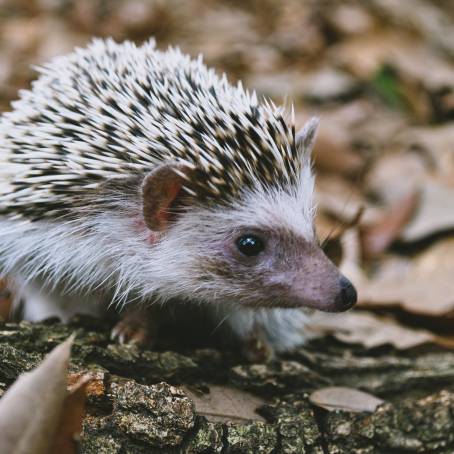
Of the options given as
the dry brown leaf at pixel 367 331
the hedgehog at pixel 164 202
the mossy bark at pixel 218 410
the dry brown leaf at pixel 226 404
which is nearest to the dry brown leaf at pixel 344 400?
the mossy bark at pixel 218 410

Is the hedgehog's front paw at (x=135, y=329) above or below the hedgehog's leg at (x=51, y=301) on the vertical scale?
below

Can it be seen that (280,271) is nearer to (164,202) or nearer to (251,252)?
(251,252)

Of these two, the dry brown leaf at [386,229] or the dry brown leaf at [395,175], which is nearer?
the dry brown leaf at [386,229]

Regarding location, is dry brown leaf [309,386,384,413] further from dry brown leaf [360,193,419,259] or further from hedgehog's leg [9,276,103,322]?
dry brown leaf [360,193,419,259]

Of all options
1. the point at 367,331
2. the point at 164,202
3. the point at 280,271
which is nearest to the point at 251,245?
the point at 280,271

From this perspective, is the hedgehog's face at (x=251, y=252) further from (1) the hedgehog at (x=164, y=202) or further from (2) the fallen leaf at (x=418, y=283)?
(2) the fallen leaf at (x=418, y=283)

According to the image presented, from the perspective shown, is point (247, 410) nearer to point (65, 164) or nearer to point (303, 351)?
point (303, 351)

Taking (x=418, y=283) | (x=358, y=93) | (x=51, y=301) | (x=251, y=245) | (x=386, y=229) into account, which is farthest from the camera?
(x=358, y=93)
